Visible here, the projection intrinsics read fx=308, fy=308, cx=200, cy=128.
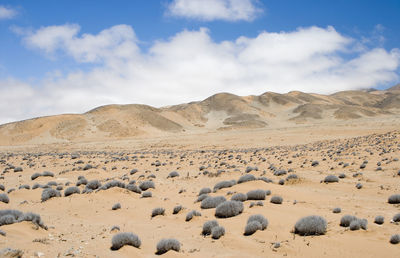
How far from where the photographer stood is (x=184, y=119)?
14475 centimetres

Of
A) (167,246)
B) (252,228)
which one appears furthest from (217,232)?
(167,246)

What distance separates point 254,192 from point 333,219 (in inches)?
156

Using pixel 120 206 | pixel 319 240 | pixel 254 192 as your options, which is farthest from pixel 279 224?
pixel 120 206

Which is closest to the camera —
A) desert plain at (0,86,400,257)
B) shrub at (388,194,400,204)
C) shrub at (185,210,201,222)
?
desert plain at (0,86,400,257)

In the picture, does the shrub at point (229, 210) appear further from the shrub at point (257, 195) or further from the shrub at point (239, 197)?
the shrub at point (257, 195)

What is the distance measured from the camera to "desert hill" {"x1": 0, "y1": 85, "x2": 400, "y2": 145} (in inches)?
4094

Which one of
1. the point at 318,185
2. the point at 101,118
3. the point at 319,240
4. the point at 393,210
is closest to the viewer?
the point at 319,240

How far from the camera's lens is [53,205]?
15023 millimetres

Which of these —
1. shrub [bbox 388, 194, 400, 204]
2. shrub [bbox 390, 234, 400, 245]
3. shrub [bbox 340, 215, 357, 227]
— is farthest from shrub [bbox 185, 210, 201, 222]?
shrub [bbox 388, 194, 400, 204]

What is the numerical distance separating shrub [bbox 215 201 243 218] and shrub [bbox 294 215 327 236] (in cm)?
282

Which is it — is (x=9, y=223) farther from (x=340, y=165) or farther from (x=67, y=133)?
(x=67, y=133)

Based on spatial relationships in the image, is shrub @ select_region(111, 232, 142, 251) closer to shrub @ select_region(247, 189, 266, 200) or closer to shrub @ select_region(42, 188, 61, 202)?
shrub @ select_region(247, 189, 266, 200)

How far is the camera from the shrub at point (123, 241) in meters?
8.24

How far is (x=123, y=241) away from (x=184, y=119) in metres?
137
